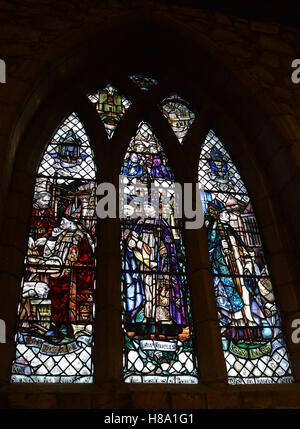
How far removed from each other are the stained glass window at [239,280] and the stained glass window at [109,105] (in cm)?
102

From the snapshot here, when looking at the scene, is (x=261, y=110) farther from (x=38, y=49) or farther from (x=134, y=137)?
(x=38, y=49)

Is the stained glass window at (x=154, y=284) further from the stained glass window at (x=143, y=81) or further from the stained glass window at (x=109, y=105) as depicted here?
the stained glass window at (x=143, y=81)

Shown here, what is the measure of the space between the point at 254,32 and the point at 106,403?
166 inches

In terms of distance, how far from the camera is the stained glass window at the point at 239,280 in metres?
3.48

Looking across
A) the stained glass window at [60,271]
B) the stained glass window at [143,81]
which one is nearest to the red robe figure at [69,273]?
the stained glass window at [60,271]

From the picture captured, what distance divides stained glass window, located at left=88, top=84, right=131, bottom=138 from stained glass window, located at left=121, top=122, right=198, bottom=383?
0.35 m

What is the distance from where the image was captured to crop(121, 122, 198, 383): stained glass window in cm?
333

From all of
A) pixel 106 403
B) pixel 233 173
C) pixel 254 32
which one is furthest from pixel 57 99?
pixel 106 403

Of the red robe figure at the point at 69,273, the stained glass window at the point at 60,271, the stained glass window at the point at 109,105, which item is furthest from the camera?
the stained glass window at the point at 109,105

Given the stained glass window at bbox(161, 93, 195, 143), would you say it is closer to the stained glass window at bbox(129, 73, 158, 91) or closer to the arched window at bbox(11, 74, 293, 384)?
the arched window at bbox(11, 74, 293, 384)

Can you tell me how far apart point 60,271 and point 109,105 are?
210 cm

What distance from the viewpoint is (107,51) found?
4.73 metres

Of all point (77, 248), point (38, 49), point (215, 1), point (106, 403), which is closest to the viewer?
point (106, 403)

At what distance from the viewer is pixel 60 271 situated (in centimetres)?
363
